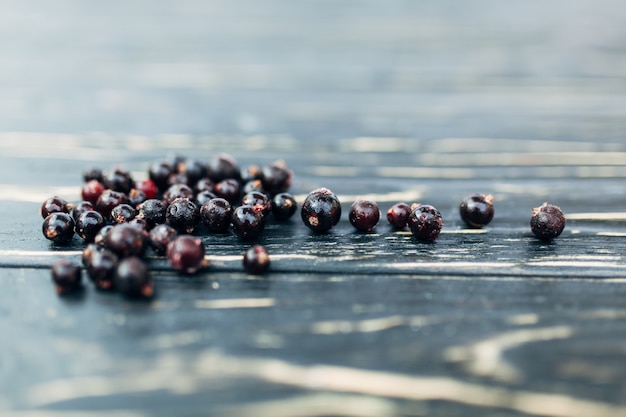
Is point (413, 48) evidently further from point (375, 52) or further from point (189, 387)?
point (189, 387)

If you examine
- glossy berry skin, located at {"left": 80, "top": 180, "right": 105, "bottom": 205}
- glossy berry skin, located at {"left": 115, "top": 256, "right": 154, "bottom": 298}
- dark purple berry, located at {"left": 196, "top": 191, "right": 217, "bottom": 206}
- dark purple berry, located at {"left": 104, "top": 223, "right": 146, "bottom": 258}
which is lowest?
glossy berry skin, located at {"left": 115, "top": 256, "right": 154, "bottom": 298}

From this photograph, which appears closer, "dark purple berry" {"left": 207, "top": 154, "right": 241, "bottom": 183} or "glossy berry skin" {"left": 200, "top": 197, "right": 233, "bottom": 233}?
"glossy berry skin" {"left": 200, "top": 197, "right": 233, "bottom": 233}

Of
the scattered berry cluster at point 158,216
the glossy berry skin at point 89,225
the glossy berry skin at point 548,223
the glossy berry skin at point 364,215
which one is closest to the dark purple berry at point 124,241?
the scattered berry cluster at point 158,216

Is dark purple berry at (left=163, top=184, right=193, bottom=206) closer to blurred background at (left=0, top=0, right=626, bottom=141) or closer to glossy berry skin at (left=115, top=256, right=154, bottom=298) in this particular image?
glossy berry skin at (left=115, top=256, right=154, bottom=298)

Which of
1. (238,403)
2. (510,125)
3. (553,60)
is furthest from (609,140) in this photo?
(238,403)

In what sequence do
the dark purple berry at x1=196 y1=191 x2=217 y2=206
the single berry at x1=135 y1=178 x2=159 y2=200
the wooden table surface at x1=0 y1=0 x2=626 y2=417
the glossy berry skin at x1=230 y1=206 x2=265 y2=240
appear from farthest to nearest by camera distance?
the single berry at x1=135 y1=178 x2=159 y2=200 → the dark purple berry at x1=196 y1=191 x2=217 y2=206 → the glossy berry skin at x1=230 y1=206 x2=265 y2=240 → the wooden table surface at x1=0 y1=0 x2=626 y2=417

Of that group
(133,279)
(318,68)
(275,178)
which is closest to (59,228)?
(133,279)

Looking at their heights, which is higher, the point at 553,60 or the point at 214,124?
the point at 553,60

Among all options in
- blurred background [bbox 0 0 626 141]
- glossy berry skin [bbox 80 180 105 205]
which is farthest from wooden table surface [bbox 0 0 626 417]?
glossy berry skin [bbox 80 180 105 205]
